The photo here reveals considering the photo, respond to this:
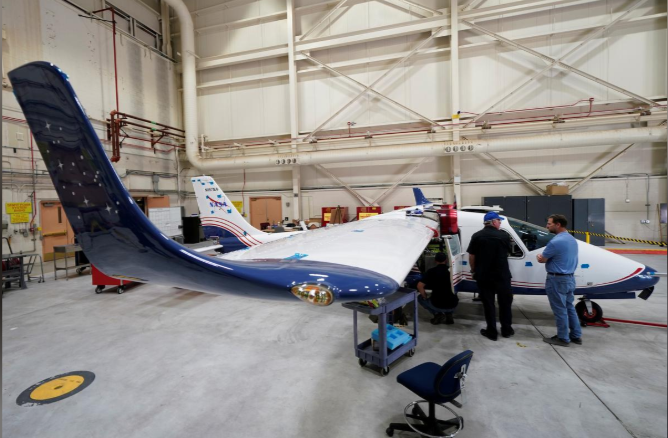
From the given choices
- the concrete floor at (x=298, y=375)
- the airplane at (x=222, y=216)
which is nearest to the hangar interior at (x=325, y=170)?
the concrete floor at (x=298, y=375)

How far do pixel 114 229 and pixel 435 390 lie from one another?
2857 mm

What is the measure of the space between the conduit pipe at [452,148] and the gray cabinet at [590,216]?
2.20 metres

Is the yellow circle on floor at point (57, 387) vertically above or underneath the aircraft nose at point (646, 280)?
underneath

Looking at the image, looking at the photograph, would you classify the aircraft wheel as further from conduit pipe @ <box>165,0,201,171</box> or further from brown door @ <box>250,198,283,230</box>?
conduit pipe @ <box>165,0,201,171</box>

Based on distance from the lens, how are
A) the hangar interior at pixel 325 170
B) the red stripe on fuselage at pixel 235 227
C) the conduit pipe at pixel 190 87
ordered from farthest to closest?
1. the conduit pipe at pixel 190 87
2. the red stripe on fuselage at pixel 235 227
3. the hangar interior at pixel 325 170

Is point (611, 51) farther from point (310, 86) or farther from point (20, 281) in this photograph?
point (20, 281)

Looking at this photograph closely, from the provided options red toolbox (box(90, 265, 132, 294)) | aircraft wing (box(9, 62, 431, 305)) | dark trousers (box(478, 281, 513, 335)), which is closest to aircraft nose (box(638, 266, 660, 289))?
dark trousers (box(478, 281, 513, 335))

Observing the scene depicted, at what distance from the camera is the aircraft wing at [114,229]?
166 centimetres

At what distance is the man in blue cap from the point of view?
5148 millimetres

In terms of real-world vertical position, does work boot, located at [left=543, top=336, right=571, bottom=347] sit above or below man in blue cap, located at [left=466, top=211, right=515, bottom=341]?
below

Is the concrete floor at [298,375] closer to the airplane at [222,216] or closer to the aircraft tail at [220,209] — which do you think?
the airplane at [222,216]

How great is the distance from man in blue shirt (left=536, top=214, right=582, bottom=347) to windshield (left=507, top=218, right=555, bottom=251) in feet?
2.73

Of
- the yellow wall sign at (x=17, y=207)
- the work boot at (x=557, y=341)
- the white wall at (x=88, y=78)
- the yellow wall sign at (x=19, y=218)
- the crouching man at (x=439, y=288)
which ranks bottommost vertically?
the work boot at (x=557, y=341)

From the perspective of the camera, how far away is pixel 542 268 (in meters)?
5.69
